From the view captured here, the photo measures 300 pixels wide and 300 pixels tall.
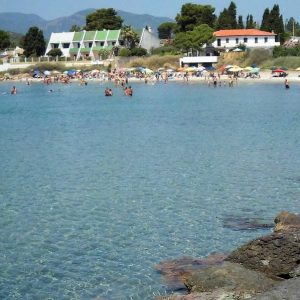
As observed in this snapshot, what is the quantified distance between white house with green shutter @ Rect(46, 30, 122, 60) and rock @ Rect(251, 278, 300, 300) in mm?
101071

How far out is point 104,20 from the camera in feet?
384

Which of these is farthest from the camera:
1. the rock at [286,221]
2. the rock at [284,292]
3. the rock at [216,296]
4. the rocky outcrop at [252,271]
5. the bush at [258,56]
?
the bush at [258,56]

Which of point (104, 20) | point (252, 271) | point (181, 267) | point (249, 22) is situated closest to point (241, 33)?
point (249, 22)

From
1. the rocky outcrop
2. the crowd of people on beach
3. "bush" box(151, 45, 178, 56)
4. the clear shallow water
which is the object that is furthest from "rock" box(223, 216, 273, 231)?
"bush" box(151, 45, 178, 56)

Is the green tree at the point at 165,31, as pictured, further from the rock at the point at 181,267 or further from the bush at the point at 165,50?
the rock at the point at 181,267

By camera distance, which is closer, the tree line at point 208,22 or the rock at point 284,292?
the rock at point 284,292

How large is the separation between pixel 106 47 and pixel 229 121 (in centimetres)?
7311

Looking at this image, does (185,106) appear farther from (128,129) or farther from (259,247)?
A: (259,247)

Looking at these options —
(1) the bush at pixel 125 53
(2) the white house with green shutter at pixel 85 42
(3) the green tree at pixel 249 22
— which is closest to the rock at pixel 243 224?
(1) the bush at pixel 125 53

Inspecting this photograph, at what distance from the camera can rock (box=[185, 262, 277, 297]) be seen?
8570 millimetres

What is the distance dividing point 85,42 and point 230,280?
347 ft

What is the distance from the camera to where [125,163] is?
72.2ft

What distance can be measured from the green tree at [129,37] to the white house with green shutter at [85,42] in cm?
144

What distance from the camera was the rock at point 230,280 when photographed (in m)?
8.57
